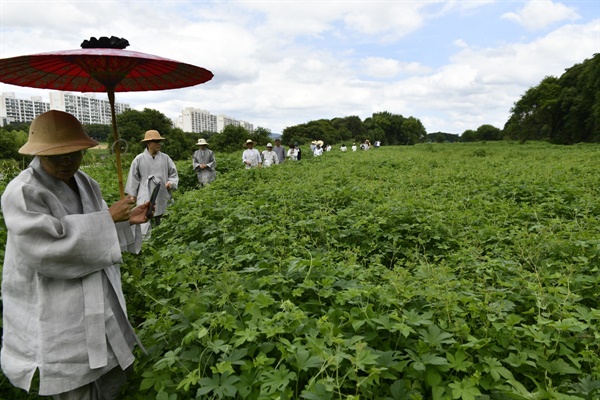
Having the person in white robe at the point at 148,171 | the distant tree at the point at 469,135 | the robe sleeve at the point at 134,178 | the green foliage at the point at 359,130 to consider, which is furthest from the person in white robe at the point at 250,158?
the distant tree at the point at 469,135

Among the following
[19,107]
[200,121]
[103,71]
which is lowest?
[103,71]

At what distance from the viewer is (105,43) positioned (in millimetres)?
2395

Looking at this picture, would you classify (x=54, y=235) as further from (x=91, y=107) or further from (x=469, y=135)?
(x=469, y=135)

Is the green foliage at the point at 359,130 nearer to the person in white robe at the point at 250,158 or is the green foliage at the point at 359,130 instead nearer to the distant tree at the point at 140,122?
the distant tree at the point at 140,122

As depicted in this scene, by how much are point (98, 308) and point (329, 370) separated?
129cm

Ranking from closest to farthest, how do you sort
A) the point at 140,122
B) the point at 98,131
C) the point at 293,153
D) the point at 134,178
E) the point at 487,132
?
the point at 134,178, the point at 98,131, the point at 293,153, the point at 140,122, the point at 487,132

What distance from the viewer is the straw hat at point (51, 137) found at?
7.04 ft

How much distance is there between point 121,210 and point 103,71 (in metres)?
0.95

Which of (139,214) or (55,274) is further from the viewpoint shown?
(139,214)

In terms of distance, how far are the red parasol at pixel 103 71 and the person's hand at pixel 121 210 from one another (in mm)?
344

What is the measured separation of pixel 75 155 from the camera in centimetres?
228

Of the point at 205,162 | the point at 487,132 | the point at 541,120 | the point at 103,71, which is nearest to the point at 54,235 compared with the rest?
the point at 103,71

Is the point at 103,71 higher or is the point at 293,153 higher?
the point at 103,71

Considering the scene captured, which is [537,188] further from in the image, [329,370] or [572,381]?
[329,370]
